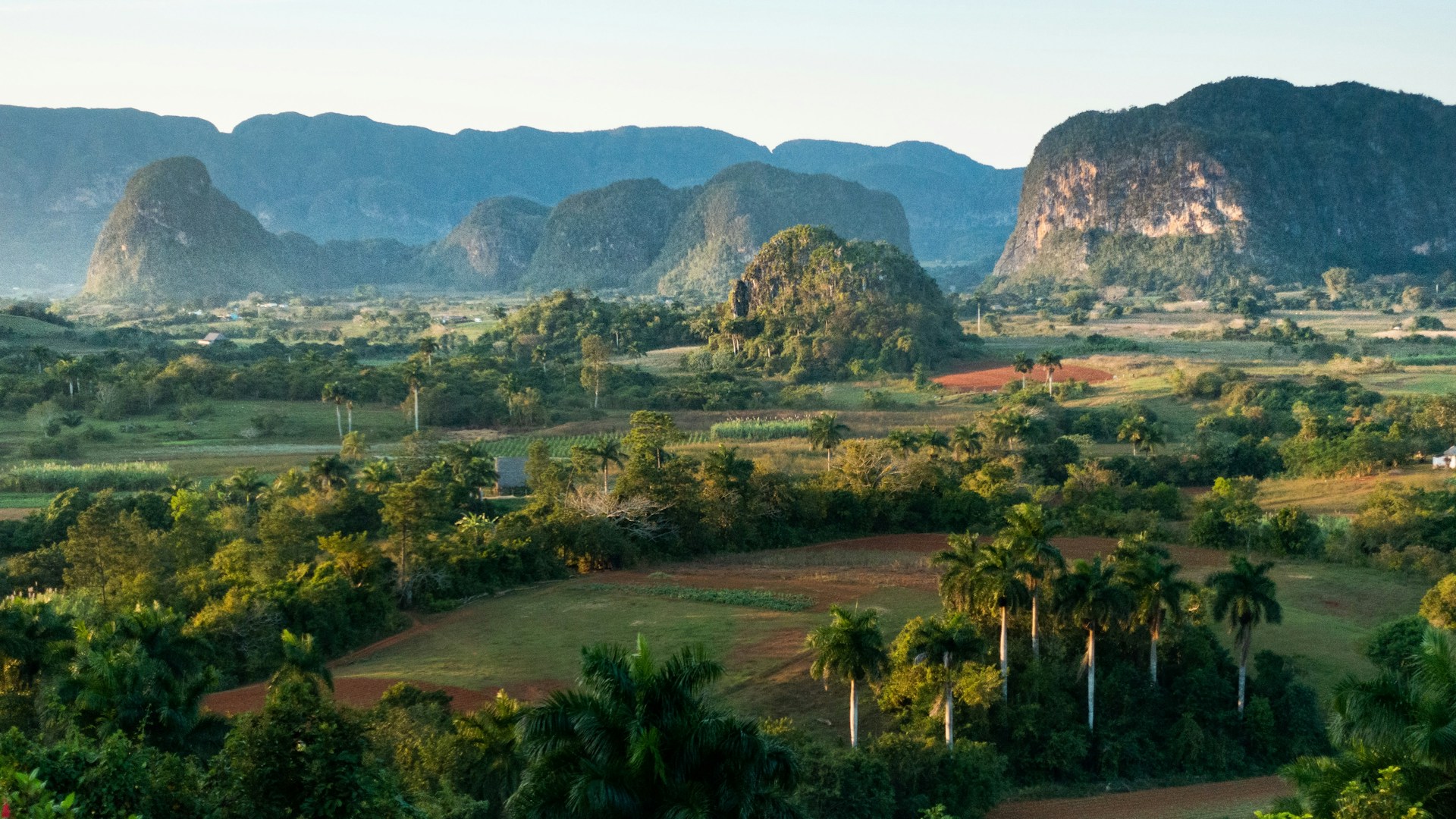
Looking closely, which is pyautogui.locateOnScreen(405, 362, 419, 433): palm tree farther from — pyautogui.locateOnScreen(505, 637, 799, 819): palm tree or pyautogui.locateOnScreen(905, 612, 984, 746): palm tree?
pyautogui.locateOnScreen(505, 637, 799, 819): palm tree

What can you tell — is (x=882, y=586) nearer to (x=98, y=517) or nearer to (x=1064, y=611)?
(x=1064, y=611)

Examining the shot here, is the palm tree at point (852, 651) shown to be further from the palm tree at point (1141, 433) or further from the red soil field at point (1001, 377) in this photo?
the red soil field at point (1001, 377)

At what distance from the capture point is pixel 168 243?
17688cm

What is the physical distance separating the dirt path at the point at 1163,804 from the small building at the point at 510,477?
93.4 feet

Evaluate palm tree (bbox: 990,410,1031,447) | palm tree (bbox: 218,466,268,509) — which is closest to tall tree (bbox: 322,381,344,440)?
palm tree (bbox: 218,466,268,509)

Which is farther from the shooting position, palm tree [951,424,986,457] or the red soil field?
the red soil field

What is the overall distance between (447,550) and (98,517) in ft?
30.6

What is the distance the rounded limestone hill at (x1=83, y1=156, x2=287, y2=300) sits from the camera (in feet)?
572

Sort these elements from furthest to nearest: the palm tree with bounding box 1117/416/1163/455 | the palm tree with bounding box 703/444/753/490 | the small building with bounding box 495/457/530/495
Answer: the palm tree with bounding box 1117/416/1163/455 → the small building with bounding box 495/457/530/495 → the palm tree with bounding box 703/444/753/490

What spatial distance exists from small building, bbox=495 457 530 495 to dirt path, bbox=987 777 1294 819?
93.4ft

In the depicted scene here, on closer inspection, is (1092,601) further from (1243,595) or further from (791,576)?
(791,576)

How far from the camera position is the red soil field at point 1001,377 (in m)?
77.2

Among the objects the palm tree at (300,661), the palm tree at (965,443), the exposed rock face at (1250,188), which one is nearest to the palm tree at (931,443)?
the palm tree at (965,443)

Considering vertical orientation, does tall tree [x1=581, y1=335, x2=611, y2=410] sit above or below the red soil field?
above
